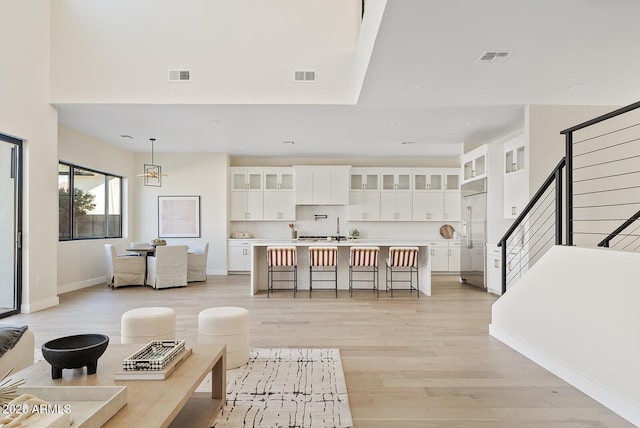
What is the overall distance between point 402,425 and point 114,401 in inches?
62.3

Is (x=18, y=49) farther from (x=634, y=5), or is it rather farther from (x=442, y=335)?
(x=634, y=5)

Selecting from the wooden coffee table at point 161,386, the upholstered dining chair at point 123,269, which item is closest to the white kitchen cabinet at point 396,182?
the upholstered dining chair at point 123,269

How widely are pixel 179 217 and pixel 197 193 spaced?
712mm

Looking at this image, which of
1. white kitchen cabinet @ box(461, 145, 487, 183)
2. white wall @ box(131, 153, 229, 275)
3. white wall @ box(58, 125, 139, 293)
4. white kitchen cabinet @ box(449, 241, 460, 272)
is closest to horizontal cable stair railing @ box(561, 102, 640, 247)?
white kitchen cabinet @ box(461, 145, 487, 183)

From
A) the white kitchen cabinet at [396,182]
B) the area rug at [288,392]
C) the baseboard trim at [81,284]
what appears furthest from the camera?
the white kitchen cabinet at [396,182]

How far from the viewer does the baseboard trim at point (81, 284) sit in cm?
670

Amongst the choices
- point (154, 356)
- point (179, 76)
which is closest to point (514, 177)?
point (179, 76)

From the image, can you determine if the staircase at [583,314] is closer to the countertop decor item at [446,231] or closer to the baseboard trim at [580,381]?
the baseboard trim at [580,381]

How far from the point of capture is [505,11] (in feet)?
10.1

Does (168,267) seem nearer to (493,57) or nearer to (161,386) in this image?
(161,386)

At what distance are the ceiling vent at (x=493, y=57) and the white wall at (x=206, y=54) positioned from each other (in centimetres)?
187

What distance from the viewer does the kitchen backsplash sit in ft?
31.8

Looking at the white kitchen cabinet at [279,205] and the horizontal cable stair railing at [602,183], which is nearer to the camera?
the horizontal cable stair railing at [602,183]

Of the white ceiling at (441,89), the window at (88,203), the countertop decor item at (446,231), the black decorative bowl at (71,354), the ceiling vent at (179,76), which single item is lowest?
the black decorative bowl at (71,354)
